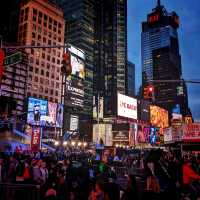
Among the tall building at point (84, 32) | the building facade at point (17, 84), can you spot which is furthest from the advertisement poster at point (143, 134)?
the tall building at point (84, 32)

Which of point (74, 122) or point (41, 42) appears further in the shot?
point (41, 42)

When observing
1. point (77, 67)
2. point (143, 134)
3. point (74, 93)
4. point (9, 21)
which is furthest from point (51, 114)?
point (9, 21)

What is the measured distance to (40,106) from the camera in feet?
247

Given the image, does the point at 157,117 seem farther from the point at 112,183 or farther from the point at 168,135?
the point at 112,183

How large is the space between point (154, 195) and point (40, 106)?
226 feet

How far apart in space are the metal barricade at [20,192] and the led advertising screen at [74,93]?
92.2m

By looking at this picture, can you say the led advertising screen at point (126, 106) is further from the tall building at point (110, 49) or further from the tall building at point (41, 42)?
the tall building at point (110, 49)

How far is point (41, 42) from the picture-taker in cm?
11044

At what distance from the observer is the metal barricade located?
9656 millimetres

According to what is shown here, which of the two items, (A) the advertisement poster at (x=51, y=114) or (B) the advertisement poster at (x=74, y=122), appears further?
(B) the advertisement poster at (x=74, y=122)

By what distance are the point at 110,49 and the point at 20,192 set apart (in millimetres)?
171799

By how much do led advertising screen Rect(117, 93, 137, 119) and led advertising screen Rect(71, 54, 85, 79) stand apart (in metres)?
21.6

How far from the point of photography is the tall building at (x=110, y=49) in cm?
17162

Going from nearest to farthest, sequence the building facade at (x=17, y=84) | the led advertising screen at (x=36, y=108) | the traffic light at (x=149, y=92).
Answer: the traffic light at (x=149, y=92)
the led advertising screen at (x=36, y=108)
the building facade at (x=17, y=84)
